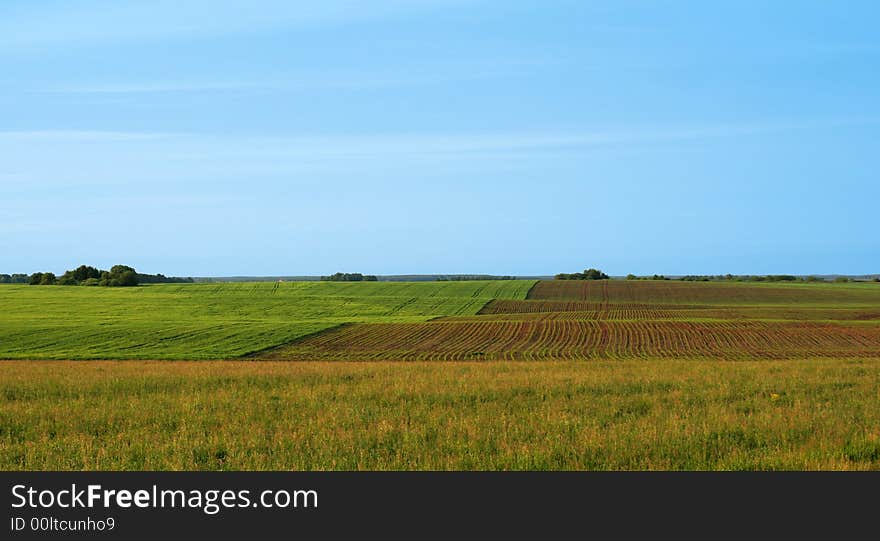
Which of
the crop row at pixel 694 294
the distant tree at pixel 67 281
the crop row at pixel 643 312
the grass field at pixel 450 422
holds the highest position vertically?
the distant tree at pixel 67 281

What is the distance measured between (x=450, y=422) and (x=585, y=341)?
39.0 meters

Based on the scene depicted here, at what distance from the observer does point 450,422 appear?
38.6 feet

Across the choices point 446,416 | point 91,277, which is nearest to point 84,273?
point 91,277

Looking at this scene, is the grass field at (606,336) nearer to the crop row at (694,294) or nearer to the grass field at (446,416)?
the grass field at (446,416)

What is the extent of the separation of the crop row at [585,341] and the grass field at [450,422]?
2262 centimetres

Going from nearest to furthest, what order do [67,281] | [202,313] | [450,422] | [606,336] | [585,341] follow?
[450,422] → [585,341] → [606,336] → [202,313] → [67,281]

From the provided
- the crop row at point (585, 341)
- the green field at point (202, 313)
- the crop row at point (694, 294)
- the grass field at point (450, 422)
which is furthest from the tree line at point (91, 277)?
the grass field at point (450, 422)

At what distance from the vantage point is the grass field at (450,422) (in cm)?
949

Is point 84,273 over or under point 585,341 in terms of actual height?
over

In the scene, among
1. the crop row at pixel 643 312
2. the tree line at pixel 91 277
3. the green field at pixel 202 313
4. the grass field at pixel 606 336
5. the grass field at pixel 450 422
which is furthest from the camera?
the tree line at pixel 91 277

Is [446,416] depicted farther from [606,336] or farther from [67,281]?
[67,281]

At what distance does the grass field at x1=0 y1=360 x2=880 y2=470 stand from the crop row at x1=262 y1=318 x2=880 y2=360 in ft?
74.2
